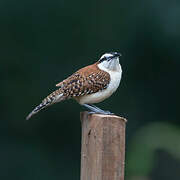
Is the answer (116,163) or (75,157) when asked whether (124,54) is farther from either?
(116,163)

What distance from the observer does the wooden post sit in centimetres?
248

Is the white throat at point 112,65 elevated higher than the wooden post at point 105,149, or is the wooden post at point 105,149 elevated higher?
the white throat at point 112,65

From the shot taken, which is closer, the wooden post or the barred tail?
the wooden post

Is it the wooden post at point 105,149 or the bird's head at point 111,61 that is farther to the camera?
the bird's head at point 111,61

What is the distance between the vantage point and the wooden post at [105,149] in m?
2.48

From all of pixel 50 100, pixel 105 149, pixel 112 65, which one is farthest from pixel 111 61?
pixel 105 149

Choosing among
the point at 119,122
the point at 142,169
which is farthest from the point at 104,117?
the point at 142,169

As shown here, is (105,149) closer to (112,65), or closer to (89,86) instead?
(89,86)

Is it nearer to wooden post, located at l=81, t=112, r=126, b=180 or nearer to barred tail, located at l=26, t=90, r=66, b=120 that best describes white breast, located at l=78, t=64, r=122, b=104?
barred tail, located at l=26, t=90, r=66, b=120

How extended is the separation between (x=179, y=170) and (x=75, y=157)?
95.0 inches

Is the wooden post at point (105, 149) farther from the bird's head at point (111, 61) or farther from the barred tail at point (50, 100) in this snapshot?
the bird's head at point (111, 61)

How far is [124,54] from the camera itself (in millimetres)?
7422

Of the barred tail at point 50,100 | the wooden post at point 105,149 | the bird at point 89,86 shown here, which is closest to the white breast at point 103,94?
the bird at point 89,86

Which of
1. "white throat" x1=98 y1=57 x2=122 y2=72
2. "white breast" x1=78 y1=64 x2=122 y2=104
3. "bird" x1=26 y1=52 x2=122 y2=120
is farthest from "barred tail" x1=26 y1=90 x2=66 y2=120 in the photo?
"white throat" x1=98 y1=57 x2=122 y2=72
